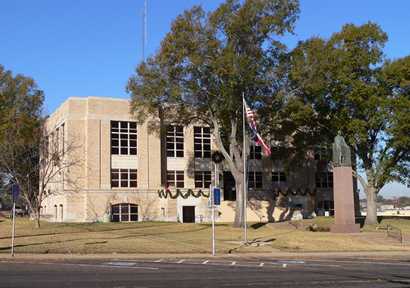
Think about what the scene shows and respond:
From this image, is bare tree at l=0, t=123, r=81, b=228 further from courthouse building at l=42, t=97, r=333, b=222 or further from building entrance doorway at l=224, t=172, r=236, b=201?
building entrance doorway at l=224, t=172, r=236, b=201

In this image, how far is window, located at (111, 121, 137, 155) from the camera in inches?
2473

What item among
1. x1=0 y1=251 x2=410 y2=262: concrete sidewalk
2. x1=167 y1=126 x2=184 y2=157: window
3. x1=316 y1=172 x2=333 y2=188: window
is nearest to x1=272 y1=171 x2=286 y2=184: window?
x1=316 y1=172 x2=333 y2=188: window

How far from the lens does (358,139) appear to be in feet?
167

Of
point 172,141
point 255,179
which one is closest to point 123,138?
point 172,141

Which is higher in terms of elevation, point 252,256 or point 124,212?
point 124,212

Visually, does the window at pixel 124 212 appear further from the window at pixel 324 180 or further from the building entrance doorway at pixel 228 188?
the window at pixel 324 180

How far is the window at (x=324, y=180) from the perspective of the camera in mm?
73062

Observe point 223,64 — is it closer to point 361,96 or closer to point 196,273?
point 361,96

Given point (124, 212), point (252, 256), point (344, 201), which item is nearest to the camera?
point (252, 256)

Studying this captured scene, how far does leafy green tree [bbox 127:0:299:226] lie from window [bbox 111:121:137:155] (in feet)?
49.1

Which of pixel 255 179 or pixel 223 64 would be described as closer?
pixel 223 64

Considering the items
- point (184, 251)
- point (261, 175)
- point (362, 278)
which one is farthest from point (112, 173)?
point (362, 278)

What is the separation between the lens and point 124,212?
62.5 meters

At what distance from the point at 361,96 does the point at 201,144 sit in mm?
21910
